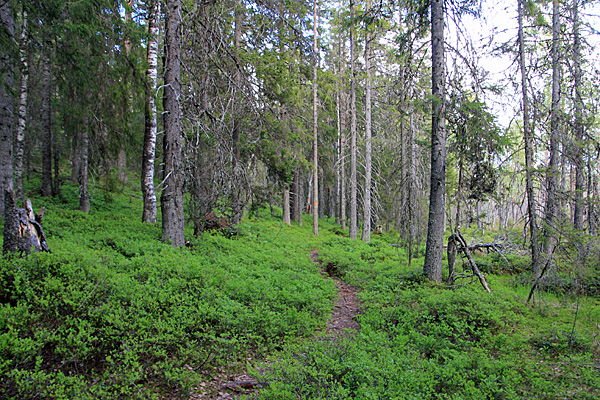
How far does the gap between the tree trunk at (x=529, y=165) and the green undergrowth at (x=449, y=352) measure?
3.87ft

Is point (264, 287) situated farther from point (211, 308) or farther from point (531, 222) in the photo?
point (531, 222)

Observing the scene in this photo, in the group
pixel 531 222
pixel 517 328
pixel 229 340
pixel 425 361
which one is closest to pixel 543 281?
pixel 531 222

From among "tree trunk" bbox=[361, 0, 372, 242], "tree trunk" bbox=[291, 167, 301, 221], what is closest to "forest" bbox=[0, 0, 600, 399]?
"tree trunk" bbox=[361, 0, 372, 242]

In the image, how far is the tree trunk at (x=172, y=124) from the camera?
27.9 feet

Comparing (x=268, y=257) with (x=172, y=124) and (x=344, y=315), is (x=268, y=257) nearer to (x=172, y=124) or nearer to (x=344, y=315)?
(x=344, y=315)

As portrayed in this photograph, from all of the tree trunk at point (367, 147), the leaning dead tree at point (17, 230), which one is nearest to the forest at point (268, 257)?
the leaning dead tree at point (17, 230)

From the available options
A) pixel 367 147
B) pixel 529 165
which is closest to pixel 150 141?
pixel 367 147

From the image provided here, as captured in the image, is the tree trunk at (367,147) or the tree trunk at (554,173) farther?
the tree trunk at (367,147)

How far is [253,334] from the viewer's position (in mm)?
5074

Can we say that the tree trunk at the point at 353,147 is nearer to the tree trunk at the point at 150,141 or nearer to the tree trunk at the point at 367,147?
the tree trunk at the point at 367,147

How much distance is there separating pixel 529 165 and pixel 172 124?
10399 millimetres

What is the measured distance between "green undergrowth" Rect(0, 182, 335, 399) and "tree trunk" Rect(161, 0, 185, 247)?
103 cm

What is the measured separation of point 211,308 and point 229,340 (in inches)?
27.8

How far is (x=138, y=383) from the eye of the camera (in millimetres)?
3850
